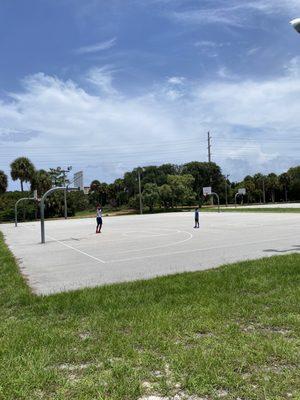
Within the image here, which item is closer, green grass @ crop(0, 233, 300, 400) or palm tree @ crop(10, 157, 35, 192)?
green grass @ crop(0, 233, 300, 400)

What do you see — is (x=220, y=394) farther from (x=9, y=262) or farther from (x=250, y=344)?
(x=9, y=262)

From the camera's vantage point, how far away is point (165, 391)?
13.0 ft

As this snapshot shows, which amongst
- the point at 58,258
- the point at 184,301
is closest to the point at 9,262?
the point at 58,258

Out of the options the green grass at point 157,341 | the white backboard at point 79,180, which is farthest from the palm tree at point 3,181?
the green grass at point 157,341

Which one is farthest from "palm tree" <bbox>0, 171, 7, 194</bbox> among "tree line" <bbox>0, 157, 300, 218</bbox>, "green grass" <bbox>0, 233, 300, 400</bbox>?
"green grass" <bbox>0, 233, 300, 400</bbox>

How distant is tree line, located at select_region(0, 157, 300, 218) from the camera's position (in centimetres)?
7675

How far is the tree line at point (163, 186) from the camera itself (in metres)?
76.8

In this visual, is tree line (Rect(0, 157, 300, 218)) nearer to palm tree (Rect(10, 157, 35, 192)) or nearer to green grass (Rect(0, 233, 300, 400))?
palm tree (Rect(10, 157, 35, 192))

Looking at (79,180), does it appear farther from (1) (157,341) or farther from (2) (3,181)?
(2) (3,181)

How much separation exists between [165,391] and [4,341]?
252cm

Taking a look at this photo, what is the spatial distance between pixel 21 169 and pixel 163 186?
25.0 meters

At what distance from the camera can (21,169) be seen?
74.2m

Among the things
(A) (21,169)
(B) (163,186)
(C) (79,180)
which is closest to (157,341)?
(C) (79,180)

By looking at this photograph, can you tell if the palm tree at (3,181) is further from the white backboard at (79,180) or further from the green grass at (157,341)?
the green grass at (157,341)
